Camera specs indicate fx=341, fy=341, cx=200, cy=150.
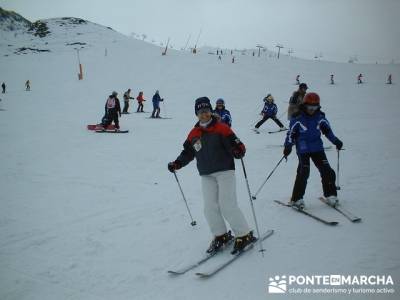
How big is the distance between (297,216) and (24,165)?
6982 mm

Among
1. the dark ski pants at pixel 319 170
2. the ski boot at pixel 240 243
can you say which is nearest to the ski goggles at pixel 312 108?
the dark ski pants at pixel 319 170

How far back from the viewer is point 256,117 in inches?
699

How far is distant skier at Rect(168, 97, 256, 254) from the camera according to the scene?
386 cm

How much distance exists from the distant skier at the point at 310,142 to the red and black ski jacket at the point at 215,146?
1642 mm

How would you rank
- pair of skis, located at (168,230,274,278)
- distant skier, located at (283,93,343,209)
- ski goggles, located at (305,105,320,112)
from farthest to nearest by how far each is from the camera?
distant skier, located at (283,93,343,209), ski goggles, located at (305,105,320,112), pair of skis, located at (168,230,274,278)

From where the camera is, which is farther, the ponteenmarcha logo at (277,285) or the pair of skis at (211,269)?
the pair of skis at (211,269)

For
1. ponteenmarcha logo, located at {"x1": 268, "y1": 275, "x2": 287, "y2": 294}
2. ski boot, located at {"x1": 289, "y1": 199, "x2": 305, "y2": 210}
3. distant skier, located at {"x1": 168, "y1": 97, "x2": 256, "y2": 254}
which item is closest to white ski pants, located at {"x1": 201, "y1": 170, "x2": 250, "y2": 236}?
distant skier, located at {"x1": 168, "y1": 97, "x2": 256, "y2": 254}

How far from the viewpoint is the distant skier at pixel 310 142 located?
5.05 metres

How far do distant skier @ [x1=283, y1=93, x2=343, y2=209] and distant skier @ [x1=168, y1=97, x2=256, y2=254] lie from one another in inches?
62.3

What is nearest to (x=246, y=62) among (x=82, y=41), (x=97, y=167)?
(x=82, y=41)

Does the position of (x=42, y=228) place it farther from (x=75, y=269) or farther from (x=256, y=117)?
(x=256, y=117)

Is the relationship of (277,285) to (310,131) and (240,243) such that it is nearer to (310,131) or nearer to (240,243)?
(240,243)

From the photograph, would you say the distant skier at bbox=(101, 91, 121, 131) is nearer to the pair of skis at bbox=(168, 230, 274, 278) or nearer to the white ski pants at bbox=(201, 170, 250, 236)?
the white ski pants at bbox=(201, 170, 250, 236)

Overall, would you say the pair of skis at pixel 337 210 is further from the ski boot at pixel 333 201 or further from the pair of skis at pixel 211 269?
the pair of skis at pixel 211 269
